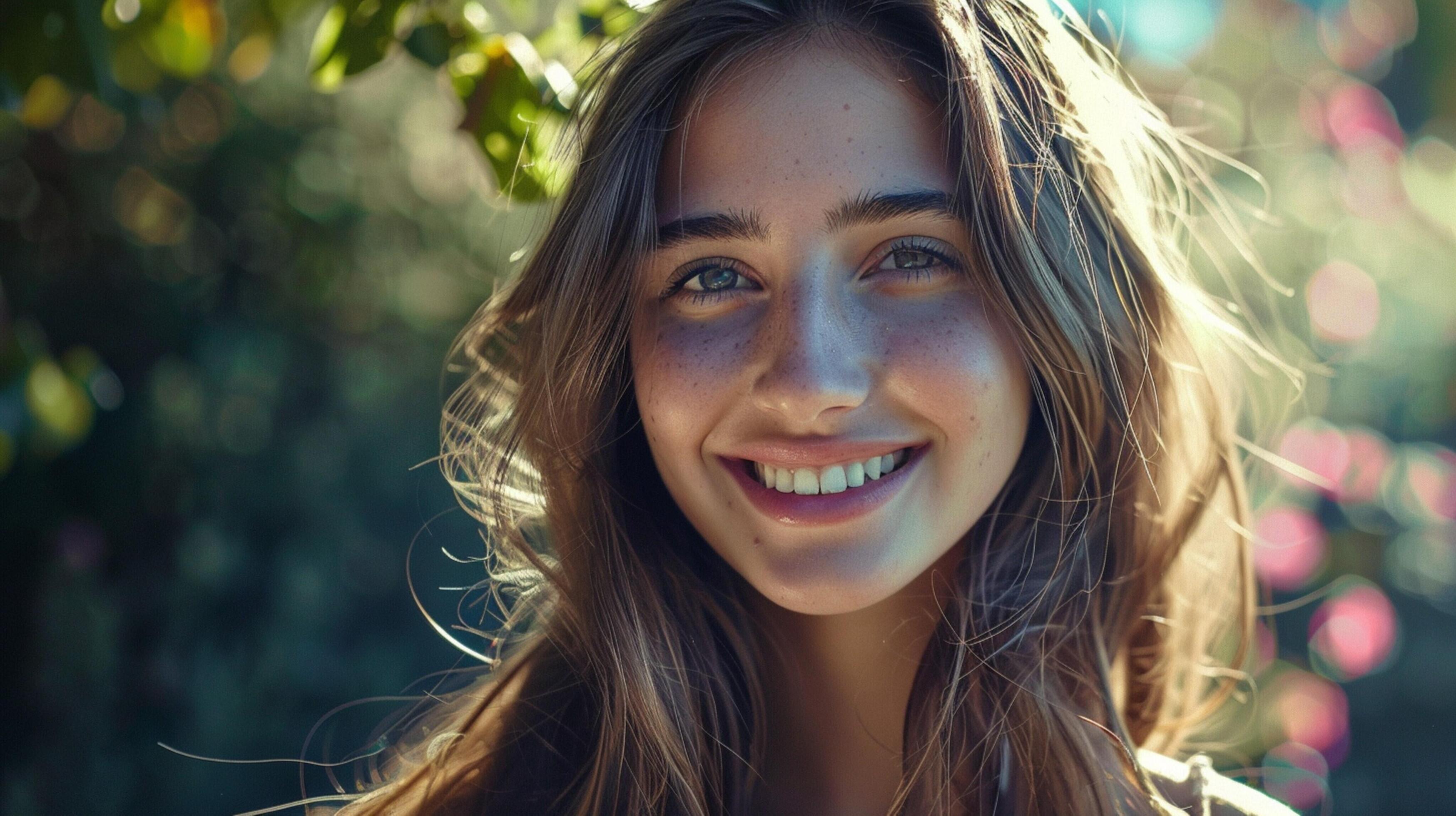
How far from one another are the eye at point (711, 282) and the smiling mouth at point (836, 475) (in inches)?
10.1

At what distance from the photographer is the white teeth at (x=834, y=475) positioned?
1584 millimetres

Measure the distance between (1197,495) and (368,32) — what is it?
1600 mm

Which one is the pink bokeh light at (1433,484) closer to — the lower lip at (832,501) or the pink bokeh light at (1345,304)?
the pink bokeh light at (1345,304)

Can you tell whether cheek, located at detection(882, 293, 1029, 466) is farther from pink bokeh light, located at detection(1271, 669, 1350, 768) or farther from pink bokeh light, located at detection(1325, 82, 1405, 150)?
pink bokeh light, located at detection(1271, 669, 1350, 768)

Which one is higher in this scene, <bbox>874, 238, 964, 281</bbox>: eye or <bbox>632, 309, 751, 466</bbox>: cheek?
<bbox>874, 238, 964, 281</bbox>: eye

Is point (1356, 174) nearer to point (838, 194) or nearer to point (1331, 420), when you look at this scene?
point (1331, 420)

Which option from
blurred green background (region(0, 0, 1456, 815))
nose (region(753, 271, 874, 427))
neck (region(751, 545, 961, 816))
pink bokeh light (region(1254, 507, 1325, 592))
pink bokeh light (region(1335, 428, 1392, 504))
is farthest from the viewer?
pink bokeh light (region(1254, 507, 1325, 592))

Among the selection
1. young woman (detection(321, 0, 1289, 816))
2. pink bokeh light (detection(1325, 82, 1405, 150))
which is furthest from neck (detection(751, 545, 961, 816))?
pink bokeh light (detection(1325, 82, 1405, 150))

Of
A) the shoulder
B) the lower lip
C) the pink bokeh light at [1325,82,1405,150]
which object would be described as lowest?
the shoulder

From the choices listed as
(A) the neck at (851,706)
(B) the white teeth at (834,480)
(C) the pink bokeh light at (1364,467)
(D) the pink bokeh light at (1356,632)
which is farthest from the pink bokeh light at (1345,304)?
(B) the white teeth at (834,480)

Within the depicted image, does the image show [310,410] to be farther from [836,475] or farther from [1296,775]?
[1296,775]

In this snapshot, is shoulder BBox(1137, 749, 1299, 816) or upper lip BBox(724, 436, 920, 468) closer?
upper lip BBox(724, 436, 920, 468)

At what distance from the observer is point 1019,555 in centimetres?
178

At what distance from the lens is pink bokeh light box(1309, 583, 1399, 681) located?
334cm
